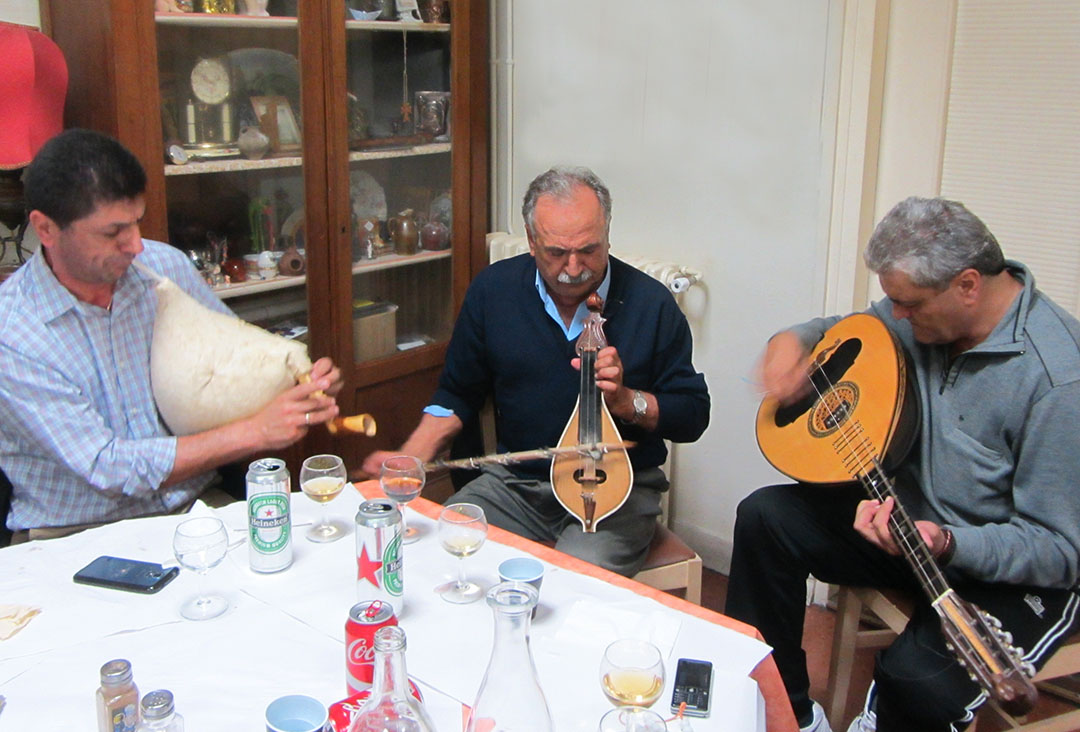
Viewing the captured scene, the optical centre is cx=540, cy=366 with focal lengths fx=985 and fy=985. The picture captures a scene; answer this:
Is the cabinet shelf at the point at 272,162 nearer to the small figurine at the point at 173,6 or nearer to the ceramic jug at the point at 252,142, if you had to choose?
the ceramic jug at the point at 252,142

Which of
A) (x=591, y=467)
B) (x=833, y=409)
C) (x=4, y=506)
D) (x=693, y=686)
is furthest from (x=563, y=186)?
(x=4, y=506)

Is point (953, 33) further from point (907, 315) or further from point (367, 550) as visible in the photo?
point (367, 550)

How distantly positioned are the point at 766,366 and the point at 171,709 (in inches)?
59.8

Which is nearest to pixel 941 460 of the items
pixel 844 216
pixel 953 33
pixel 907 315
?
pixel 907 315

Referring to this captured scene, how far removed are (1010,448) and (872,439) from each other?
0.24 metres

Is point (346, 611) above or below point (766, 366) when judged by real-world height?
below

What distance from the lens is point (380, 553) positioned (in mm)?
1362

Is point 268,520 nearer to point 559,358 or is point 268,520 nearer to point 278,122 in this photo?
point 559,358

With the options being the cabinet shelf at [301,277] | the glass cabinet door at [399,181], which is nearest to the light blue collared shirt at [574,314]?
the cabinet shelf at [301,277]

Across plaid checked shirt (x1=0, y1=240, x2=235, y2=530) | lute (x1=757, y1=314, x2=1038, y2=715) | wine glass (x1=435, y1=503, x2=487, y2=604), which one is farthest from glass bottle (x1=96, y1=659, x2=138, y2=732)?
lute (x1=757, y1=314, x2=1038, y2=715)

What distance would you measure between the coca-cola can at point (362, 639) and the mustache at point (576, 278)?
1.02m

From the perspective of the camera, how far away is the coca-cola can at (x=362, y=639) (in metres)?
1.16

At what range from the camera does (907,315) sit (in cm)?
187

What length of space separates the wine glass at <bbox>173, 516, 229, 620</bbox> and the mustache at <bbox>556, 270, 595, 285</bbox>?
924 mm
